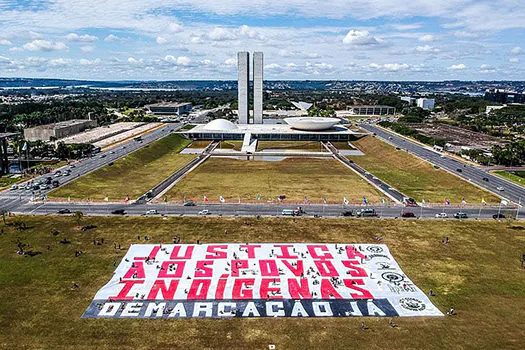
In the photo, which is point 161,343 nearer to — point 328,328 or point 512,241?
point 328,328

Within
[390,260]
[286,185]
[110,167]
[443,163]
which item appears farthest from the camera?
[443,163]

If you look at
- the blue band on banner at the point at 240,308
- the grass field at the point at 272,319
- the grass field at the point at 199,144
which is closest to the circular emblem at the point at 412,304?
the blue band on banner at the point at 240,308

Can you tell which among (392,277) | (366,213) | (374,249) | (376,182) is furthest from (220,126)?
(392,277)

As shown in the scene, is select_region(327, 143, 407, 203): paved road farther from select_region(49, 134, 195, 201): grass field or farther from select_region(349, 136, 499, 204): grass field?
select_region(49, 134, 195, 201): grass field

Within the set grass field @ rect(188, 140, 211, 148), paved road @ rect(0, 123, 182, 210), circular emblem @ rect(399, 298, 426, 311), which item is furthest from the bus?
grass field @ rect(188, 140, 211, 148)

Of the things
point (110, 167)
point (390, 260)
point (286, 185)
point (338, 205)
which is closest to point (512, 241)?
point (390, 260)

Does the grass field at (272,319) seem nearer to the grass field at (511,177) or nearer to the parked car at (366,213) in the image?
the parked car at (366,213)

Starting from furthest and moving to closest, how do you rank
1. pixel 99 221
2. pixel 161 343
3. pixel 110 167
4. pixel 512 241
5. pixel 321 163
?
1. pixel 321 163
2. pixel 110 167
3. pixel 99 221
4. pixel 512 241
5. pixel 161 343
